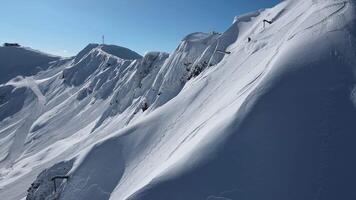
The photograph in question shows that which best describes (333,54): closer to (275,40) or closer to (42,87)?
(275,40)

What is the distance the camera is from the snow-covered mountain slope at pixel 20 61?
411 ft

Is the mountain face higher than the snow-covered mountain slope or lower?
lower

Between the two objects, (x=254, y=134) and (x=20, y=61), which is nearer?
(x=254, y=134)

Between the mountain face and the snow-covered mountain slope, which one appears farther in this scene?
the snow-covered mountain slope

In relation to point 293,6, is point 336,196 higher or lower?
lower

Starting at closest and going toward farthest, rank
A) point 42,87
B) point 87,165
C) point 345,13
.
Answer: point 345,13 → point 87,165 → point 42,87

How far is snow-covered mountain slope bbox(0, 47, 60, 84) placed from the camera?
125375mm

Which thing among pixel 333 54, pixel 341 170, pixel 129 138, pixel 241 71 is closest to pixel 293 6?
pixel 241 71

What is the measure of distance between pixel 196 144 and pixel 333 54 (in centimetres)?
601

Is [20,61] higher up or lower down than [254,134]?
higher up

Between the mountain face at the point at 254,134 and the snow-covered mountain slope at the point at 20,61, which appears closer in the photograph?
the mountain face at the point at 254,134

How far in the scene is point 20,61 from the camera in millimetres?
134625

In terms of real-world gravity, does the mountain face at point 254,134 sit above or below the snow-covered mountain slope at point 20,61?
below

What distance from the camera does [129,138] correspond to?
18750 mm
